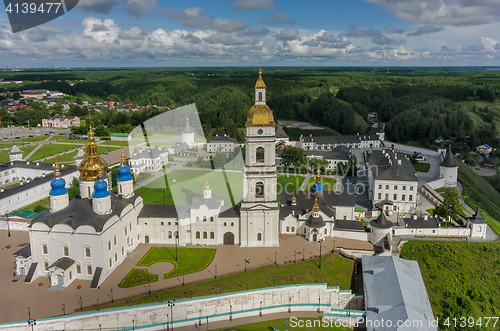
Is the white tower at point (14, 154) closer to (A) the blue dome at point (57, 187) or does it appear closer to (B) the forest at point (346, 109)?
(B) the forest at point (346, 109)

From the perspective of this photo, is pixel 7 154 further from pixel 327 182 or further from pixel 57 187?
pixel 327 182

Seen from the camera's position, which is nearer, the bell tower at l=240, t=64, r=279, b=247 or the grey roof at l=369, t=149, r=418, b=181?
the bell tower at l=240, t=64, r=279, b=247

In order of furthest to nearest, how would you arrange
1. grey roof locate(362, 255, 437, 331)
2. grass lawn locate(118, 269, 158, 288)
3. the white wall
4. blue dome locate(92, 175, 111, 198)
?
blue dome locate(92, 175, 111, 198), grass lawn locate(118, 269, 158, 288), grey roof locate(362, 255, 437, 331), the white wall

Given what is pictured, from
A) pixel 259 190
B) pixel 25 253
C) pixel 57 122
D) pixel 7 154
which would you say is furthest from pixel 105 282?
pixel 57 122

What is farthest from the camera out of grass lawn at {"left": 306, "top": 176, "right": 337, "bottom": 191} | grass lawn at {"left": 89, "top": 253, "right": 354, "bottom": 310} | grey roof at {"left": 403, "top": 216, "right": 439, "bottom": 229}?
grass lawn at {"left": 306, "top": 176, "right": 337, "bottom": 191}

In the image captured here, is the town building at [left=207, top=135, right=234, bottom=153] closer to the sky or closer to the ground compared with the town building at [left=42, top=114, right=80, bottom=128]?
closer to the ground

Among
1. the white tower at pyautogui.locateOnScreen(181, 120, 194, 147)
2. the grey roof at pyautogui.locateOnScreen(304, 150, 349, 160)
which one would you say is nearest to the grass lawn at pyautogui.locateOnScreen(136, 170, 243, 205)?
the grey roof at pyautogui.locateOnScreen(304, 150, 349, 160)

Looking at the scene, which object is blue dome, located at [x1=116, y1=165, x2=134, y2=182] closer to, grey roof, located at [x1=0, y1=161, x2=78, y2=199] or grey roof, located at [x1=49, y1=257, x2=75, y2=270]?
grey roof, located at [x1=49, y1=257, x2=75, y2=270]
